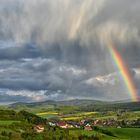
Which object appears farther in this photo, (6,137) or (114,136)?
(114,136)

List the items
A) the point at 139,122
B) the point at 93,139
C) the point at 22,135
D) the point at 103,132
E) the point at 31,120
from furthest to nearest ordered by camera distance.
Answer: the point at 139,122
the point at 31,120
the point at 103,132
the point at 93,139
the point at 22,135

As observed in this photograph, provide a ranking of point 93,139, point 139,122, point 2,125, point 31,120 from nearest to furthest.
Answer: point 93,139
point 2,125
point 31,120
point 139,122

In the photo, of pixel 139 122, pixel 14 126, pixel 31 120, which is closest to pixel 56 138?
pixel 14 126

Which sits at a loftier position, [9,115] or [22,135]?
[9,115]

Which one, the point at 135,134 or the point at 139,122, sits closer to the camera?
the point at 135,134

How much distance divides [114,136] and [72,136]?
21323mm

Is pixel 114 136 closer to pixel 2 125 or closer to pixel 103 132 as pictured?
pixel 103 132

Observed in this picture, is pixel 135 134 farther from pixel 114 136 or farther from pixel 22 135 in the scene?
pixel 22 135

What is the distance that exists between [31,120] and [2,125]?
31755 mm

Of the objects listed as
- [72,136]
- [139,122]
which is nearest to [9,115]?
[72,136]

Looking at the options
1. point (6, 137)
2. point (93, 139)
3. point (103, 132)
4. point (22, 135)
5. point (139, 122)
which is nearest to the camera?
point (6, 137)

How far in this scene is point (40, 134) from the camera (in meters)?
95.2

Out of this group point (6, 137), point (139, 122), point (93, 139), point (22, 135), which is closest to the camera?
point (6, 137)

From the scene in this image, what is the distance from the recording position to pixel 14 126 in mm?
106500
